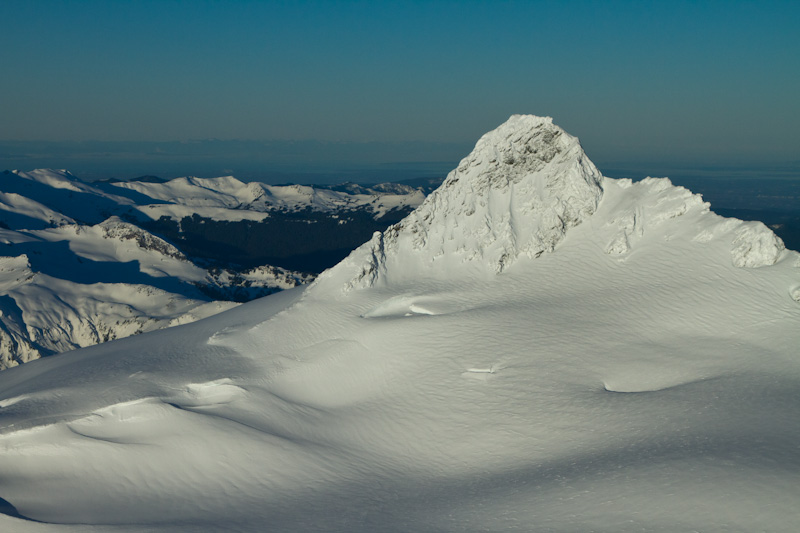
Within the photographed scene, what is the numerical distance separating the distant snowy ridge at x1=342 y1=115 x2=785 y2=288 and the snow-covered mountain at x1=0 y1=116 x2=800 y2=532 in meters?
0.26

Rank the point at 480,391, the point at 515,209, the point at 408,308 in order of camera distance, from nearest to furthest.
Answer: the point at 480,391, the point at 408,308, the point at 515,209

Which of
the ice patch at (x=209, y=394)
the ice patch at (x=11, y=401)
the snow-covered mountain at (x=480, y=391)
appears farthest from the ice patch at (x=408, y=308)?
the ice patch at (x=11, y=401)

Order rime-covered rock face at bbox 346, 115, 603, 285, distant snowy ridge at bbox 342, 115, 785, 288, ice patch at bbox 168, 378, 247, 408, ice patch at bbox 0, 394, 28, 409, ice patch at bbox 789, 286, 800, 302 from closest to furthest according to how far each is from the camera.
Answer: ice patch at bbox 168, 378, 247, 408, ice patch at bbox 789, 286, 800, 302, ice patch at bbox 0, 394, 28, 409, distant snowy ridge at bbox 342, 115, 785, 288, rime-covered rock face at bbox 346, 115, 603, 285

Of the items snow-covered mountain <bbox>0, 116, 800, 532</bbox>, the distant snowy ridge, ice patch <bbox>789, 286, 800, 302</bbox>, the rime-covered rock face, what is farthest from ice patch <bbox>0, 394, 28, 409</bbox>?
ice patch <bbox>789, 286, 800, 302</bbox>

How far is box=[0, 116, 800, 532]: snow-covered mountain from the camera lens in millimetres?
25141

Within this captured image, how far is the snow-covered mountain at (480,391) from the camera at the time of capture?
25.1m

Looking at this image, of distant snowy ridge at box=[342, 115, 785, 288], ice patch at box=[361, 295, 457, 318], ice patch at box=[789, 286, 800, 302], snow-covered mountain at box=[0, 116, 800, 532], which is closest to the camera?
snow-covered mountain at box=[0, 116, 800, 532]

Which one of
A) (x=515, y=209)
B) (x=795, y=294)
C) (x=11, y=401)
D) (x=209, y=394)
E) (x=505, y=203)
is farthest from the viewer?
(x=505, y=203)

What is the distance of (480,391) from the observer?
37812mm

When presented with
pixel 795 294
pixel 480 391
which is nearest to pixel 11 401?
pixel 480 391

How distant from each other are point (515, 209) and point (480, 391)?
2674cm

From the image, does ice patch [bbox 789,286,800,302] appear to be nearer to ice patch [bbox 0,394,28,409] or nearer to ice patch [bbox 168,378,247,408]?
ice patch [bbox 168,378,247,408]

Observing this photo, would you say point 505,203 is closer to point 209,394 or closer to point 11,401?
point 209,394

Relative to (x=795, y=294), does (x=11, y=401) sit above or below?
below
